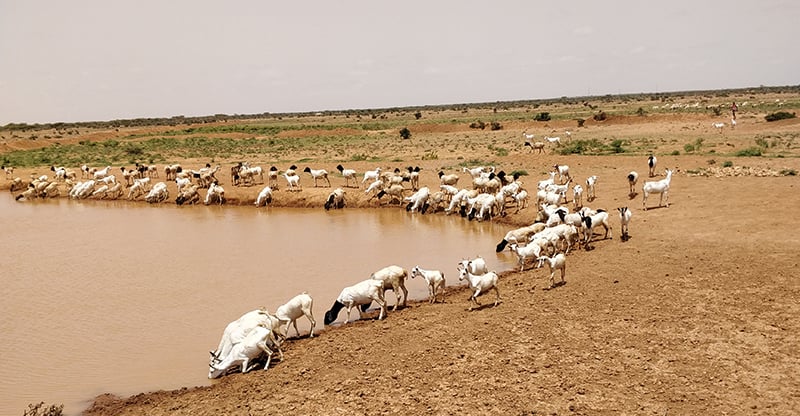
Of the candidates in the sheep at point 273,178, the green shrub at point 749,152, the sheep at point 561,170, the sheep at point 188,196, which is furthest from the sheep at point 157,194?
the green shrub at point 749,152

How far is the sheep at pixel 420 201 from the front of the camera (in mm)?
23141

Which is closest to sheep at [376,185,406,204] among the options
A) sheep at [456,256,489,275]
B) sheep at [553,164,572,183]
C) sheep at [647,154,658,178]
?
sheep at [553,164,572,183]

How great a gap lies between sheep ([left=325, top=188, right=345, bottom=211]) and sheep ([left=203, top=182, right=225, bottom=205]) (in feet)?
19.7

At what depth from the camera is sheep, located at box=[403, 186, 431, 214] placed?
23.1 m

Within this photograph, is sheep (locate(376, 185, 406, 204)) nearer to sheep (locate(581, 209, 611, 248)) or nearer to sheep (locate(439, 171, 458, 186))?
sheep (locate(439, 171, 458, 186))

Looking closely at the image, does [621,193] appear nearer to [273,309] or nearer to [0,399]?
[273,309]

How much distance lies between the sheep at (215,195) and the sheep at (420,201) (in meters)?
9.75

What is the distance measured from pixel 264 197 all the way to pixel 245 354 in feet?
57.3

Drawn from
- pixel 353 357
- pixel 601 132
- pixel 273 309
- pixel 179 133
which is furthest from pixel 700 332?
pixel 179 133

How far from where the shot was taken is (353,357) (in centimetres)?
962

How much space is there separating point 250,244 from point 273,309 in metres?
6.87

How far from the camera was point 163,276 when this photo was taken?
15.7m

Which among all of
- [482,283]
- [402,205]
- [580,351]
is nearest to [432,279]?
[482,283]

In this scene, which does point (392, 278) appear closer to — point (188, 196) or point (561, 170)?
point (561, 170)
